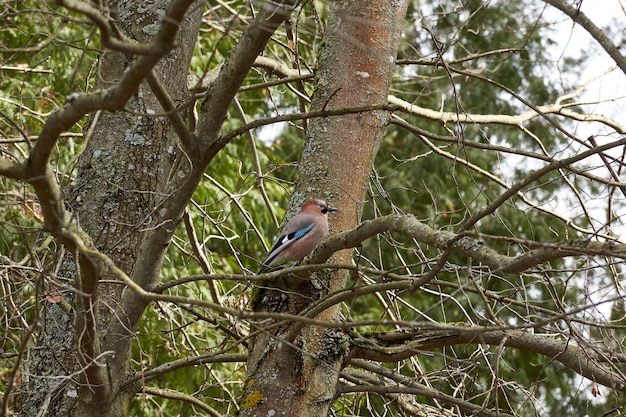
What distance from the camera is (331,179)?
423cm

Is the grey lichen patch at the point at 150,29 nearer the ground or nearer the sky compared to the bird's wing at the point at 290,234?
nearer the sky

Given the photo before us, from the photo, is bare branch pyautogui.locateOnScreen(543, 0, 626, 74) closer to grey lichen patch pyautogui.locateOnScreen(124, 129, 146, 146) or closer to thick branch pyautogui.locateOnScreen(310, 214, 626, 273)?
thick branch pyautogui.locateOnScreen(310, 214, 626, 273)

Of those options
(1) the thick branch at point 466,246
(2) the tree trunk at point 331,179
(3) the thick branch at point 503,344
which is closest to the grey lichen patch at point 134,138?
(2) the tree trunk at point 331,179

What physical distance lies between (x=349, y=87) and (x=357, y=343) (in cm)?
134

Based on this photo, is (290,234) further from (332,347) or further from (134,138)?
(134,138)

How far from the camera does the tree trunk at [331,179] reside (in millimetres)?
3855

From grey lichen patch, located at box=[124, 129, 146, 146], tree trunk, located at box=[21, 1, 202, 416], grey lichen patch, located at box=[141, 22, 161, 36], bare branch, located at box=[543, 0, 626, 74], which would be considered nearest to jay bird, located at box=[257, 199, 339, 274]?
tree trunk, located at box=[21, 1, 202, 416]

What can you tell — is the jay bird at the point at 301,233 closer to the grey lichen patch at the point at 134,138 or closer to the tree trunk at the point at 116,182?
the tree trunk at the point at 116,182

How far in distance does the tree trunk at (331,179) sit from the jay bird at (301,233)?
6cm

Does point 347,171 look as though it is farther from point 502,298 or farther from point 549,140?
point 549,140

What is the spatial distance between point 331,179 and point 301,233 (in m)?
0.42

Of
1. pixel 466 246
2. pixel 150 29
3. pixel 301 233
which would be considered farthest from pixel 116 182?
pixel 466 246

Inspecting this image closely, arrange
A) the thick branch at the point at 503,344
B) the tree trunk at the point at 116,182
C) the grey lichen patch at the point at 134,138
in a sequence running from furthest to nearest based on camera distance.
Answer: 1. the grey lichen patch at the point at 134,138
2. the tree trunk at the point at 116,182
3. the thick branch at the point at 503,344

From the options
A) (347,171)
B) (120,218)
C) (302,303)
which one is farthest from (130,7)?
(302,303)
